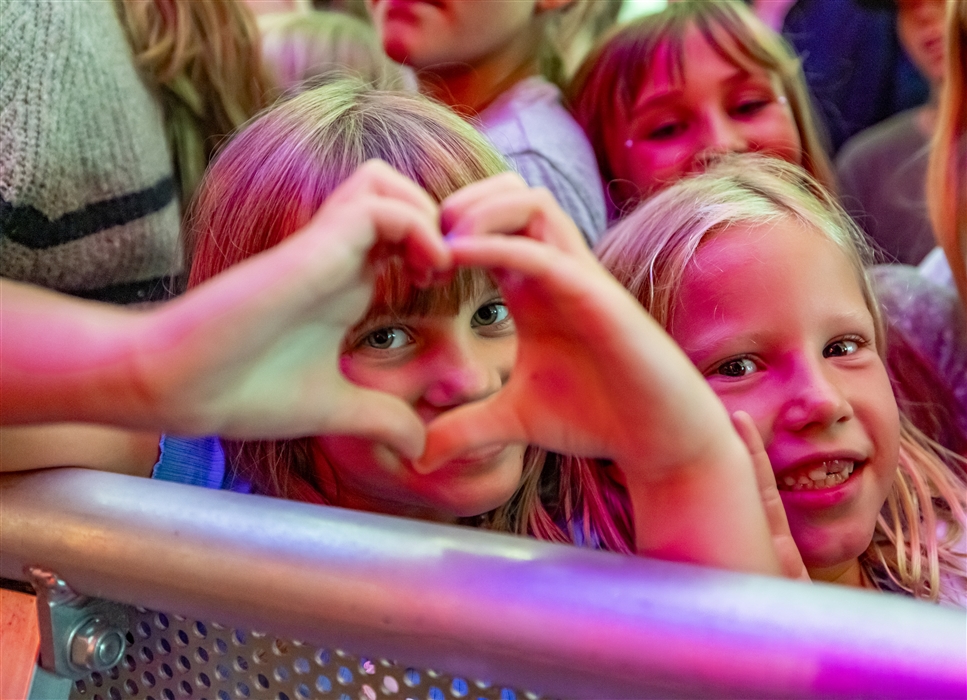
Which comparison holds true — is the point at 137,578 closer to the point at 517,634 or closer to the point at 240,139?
the point at 517,634

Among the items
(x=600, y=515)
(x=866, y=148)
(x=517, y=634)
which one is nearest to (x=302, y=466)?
(x=600, y=515)

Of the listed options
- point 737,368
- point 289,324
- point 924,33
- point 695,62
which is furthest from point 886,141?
point 289,324

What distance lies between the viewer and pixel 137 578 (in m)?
0.37

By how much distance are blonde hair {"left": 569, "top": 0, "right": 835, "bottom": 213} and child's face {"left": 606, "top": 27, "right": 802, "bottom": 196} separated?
0.01 m

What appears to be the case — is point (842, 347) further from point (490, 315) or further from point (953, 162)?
point (953, 162)

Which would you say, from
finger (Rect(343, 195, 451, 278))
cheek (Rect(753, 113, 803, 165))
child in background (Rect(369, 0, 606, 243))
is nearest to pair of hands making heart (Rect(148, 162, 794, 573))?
finger (Rect(343, 195, 451, 278))

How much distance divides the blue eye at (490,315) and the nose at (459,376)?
3cm

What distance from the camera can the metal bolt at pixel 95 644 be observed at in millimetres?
414

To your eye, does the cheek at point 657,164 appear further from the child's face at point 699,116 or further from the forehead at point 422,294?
the forehead at point 422,294

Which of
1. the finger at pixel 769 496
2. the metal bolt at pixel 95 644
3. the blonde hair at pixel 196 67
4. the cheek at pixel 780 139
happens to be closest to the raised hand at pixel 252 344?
the metal bolt at pixel 95 644

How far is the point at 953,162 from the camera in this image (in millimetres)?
932

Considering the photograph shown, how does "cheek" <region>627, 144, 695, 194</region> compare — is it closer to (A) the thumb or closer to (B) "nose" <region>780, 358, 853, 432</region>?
(B) "nose" <region>780, 358, 853, 432</region>

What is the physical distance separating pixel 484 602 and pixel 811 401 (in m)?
0.33

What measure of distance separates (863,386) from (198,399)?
47cm
